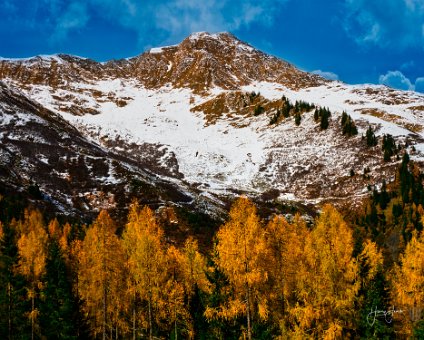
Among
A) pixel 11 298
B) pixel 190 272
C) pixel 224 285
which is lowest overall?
pixel 11 298

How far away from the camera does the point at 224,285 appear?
1467 inches

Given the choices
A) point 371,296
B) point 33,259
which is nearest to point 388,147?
point 371,296

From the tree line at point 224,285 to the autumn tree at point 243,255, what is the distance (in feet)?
0.25

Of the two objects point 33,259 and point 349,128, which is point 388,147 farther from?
point 33,259

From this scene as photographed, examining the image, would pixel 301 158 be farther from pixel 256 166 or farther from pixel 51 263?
pixel 51 263

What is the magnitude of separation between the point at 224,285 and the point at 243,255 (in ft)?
23.6

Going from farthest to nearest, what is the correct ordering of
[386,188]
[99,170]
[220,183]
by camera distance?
1. [220,183]
2. [99,170]
3. [386,188]

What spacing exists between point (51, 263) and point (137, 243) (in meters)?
19.9

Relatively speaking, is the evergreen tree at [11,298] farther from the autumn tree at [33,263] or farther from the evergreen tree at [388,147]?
the evergreen tree at [388,147]

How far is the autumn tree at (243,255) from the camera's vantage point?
3105 cm

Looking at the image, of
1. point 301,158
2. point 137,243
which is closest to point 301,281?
point 137,243

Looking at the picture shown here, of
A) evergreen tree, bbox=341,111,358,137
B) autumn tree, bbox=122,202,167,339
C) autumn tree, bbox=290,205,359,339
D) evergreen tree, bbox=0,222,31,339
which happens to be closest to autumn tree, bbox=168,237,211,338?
autumn tree, bbox=122,202,167,339

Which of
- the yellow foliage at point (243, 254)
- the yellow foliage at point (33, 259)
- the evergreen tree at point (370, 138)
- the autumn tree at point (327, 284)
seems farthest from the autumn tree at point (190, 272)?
the evergreen tree at point (370, 138)

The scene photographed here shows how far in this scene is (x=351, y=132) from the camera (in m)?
191
